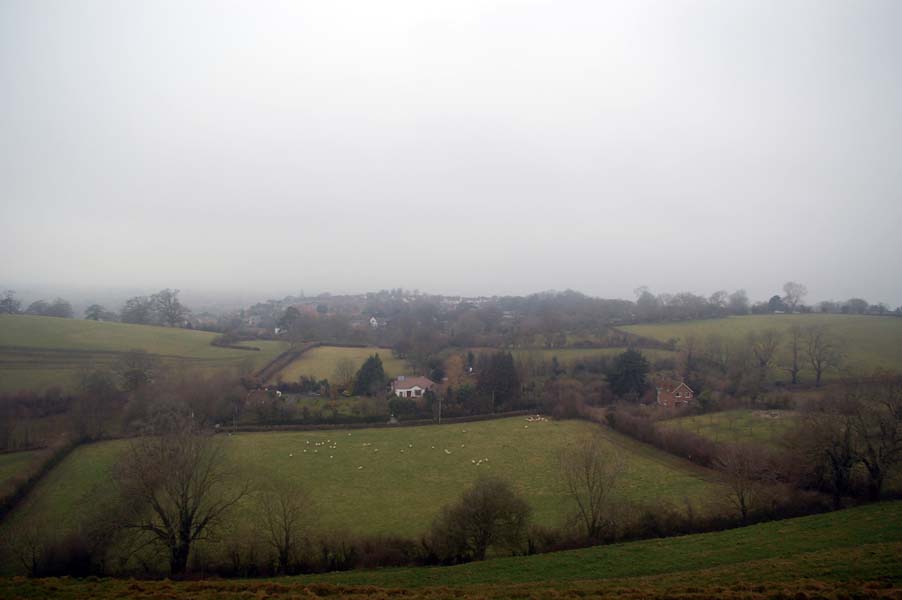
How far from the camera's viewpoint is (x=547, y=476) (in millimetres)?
23141

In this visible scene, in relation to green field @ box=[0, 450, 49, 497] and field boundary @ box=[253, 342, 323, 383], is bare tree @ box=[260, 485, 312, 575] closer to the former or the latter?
green field @ box=[0, 450, 49, 497]

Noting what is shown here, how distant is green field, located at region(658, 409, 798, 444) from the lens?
85.6 feet

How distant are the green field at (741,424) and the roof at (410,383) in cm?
2153

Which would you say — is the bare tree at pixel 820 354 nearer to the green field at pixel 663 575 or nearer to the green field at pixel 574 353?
the green field at pixel 574 353

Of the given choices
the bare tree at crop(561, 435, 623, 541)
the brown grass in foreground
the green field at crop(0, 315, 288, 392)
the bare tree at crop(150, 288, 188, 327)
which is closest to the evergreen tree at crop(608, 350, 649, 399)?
the bare tree at crop(561, 435, 623, 541)

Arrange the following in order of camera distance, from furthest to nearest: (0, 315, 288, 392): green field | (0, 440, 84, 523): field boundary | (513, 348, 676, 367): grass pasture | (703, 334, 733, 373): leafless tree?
(513, 348, 676, 367): grass pasture → (703, 334, 733, 373): leafless tree → (0, 315, 288, 392): green field → (0, 440, 84, 523): field boundary

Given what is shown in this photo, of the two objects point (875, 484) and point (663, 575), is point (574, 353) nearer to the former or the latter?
point (875, 484)

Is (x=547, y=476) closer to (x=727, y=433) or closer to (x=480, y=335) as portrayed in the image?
(x=727, y=433)

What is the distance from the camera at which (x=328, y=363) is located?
48156mm

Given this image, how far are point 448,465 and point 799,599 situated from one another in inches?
729

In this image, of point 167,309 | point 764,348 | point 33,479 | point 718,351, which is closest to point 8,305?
point 167,309

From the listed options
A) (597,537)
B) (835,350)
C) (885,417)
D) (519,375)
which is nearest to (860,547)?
(597,537)

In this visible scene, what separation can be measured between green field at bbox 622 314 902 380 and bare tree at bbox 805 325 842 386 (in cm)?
96

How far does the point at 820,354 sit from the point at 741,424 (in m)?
15.3
